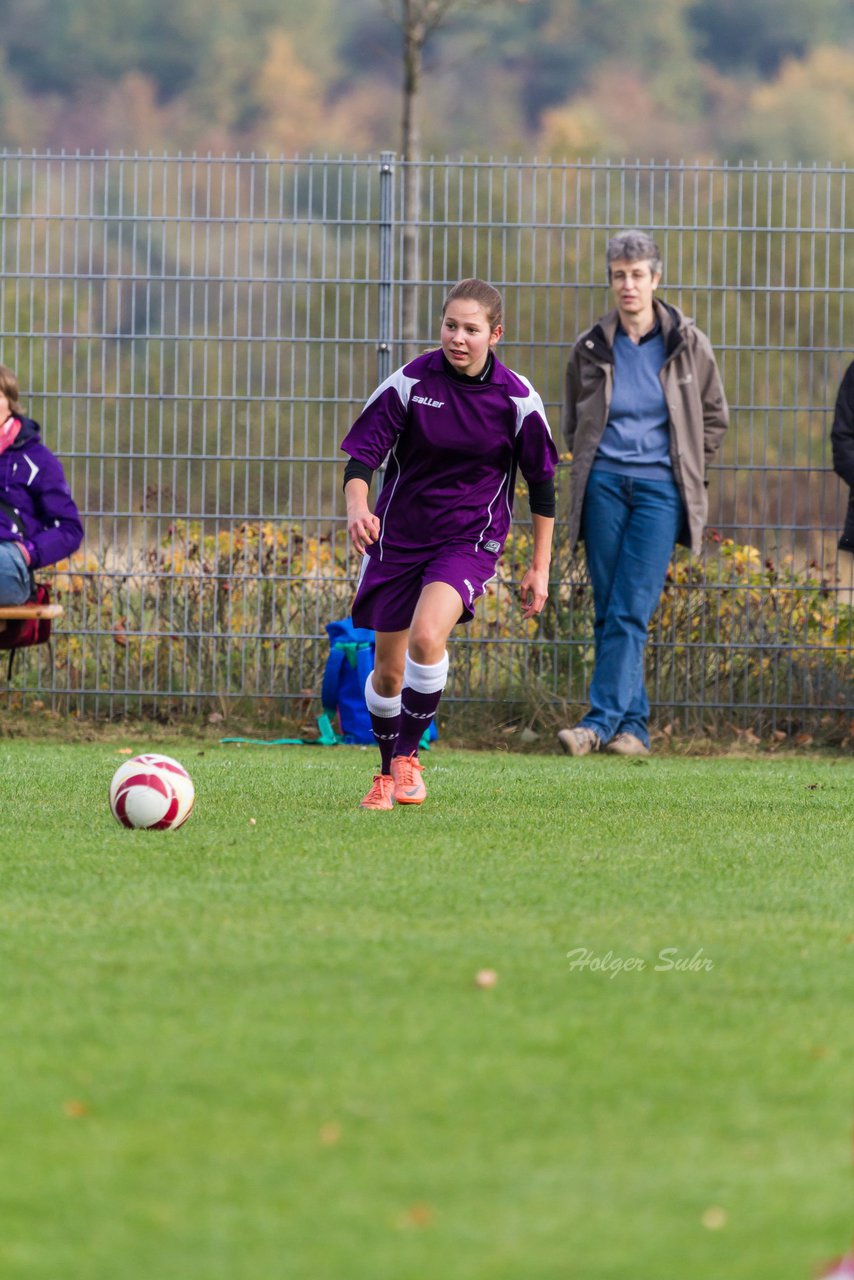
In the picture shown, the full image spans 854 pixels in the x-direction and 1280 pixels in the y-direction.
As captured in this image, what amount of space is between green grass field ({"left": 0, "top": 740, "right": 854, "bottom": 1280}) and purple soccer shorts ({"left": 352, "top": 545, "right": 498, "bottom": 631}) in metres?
1.01

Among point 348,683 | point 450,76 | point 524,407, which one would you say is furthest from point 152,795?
point 450,76

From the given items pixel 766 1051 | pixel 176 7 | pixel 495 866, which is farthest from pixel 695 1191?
pixel 176 7

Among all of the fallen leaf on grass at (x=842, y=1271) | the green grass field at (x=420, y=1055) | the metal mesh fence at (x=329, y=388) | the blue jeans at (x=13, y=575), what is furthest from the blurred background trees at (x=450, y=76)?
the fallen leaf on grass at (x=842, y=1271)

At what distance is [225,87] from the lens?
77.8 m

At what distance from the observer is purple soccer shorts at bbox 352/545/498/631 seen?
6.81m

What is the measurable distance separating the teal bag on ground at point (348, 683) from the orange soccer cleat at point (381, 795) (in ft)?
8.30

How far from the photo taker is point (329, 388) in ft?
32.9

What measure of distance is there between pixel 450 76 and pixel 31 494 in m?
72.1

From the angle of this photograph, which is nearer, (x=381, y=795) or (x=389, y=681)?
(x=381, y=795)

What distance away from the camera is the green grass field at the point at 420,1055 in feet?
8.48

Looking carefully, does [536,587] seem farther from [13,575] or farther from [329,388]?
[329,388]

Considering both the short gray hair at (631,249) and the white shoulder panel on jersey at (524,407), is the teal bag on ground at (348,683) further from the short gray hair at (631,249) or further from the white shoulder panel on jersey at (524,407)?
the white shoulder panel on jersey at (524,407)

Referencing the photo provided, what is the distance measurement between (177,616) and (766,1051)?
681cm

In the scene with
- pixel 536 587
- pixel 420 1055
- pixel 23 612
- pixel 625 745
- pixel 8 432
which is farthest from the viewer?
pixel 625 745
